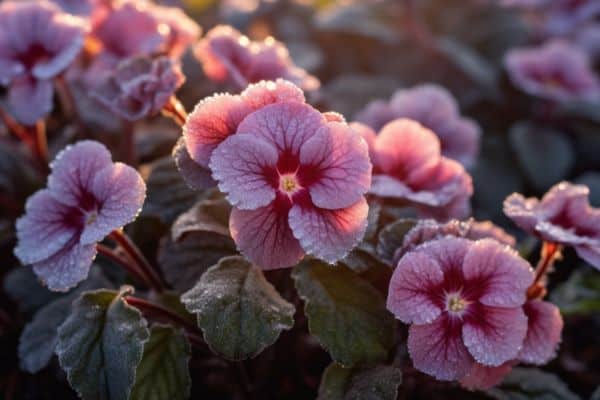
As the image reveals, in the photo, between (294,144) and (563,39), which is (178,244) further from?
(563,39)

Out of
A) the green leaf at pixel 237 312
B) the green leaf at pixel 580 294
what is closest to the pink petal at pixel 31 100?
the green leaf at pixel 237 312

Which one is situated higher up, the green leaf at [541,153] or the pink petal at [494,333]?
the pink petal at [494,333]

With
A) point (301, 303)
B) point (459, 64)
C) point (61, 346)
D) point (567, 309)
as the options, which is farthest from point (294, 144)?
point (459, 64)

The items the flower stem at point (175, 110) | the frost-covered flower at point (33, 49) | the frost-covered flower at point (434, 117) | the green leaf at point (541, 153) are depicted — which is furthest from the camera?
the green leaf at point (541, 153)

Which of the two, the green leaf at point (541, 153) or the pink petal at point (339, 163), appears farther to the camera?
the green leaf at point (541, 153)

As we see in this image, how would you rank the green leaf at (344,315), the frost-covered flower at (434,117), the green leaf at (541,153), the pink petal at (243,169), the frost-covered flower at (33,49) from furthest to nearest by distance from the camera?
the green leaf at (541,153) < the frost-covered flower at (434,117) < the frost-covered flower at (33,49) < the green leaf at (344,315) < the pink petal at (243,169)

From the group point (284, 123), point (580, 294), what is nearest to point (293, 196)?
point (284, 123)

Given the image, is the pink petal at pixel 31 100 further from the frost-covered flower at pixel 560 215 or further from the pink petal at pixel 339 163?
the frost-covered flower at pixel 560 215

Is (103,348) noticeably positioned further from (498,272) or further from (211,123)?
(498,272)
